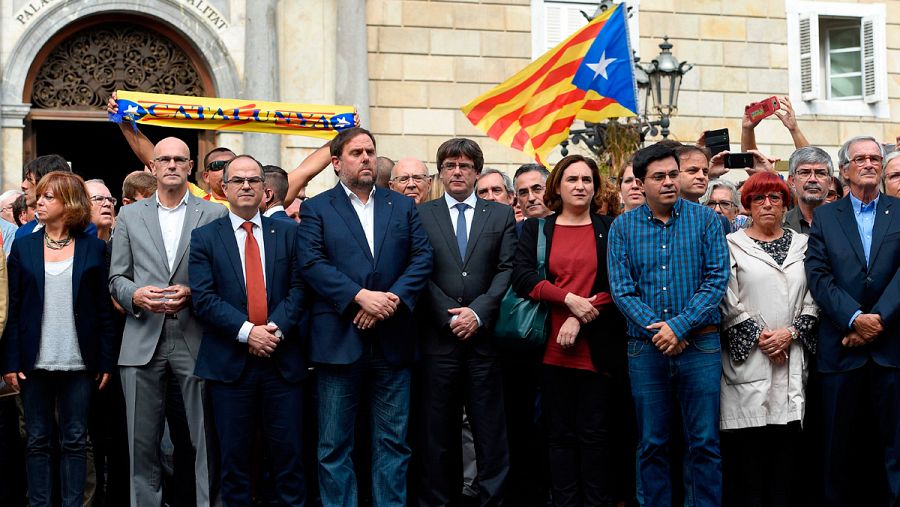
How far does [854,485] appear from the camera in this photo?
6.64m

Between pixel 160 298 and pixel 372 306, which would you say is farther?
pixel 160 298

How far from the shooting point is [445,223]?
6.95 m

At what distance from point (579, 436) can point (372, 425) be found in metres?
1.18

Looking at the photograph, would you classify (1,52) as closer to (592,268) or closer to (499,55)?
(499,55)

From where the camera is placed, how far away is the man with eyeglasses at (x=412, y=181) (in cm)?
790

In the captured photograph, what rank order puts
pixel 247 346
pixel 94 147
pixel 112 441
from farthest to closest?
pixel 94 147
pixel 112 441
pixel 247 346

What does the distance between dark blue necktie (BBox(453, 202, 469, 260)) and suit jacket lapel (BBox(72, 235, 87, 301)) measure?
86.2 inches

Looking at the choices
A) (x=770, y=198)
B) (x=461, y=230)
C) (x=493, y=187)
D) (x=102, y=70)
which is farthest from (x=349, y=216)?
(x=102, y=70)

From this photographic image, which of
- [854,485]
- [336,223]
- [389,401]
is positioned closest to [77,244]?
[336,223]

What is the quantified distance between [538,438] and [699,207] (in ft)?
6.18

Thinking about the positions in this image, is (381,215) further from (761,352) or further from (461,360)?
(761,352)

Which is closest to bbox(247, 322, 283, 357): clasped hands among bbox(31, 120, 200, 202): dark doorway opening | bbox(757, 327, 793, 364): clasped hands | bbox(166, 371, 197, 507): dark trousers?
bbox(166, 371, 197, 507): dark trousers

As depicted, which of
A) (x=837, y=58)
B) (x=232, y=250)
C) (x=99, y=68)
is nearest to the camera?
(x=232, y=250)

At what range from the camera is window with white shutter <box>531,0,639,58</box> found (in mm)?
15031
